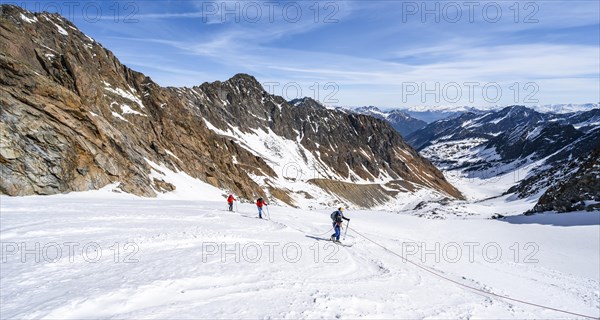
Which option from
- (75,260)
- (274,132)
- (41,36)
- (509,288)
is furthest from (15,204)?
(274,132)

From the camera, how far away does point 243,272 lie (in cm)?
1134

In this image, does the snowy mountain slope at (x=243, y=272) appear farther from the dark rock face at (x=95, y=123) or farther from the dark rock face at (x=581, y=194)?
the dark rock face at (x=581, y=194)

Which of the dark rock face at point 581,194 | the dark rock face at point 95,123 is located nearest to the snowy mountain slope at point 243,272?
the dark rock face at point 95,123

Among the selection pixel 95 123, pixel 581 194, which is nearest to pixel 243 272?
pixel 581 194

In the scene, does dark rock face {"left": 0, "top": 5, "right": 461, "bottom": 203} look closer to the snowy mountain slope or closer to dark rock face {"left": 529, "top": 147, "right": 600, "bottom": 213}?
the snowy mountain slope

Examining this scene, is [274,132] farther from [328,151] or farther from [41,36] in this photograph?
[41,36]

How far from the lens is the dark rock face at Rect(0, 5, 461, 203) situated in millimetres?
30562

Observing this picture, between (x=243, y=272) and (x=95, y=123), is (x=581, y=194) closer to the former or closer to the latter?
(x=243, y=272)

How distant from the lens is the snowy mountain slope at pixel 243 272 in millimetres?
8648

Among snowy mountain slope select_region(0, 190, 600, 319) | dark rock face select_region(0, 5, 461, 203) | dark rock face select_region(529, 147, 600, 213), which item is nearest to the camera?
snowy mountain slope select_region(0, 190, 600, 319)

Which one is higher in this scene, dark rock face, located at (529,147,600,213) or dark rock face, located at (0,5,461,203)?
dark rock face, located at (0,5,461,203)

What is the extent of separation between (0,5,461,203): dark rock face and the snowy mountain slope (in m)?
10.3

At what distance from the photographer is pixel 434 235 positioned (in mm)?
26891

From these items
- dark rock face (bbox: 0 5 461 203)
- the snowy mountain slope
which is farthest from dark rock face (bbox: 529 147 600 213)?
dark rock face (bbox: 0 5 461 203)
